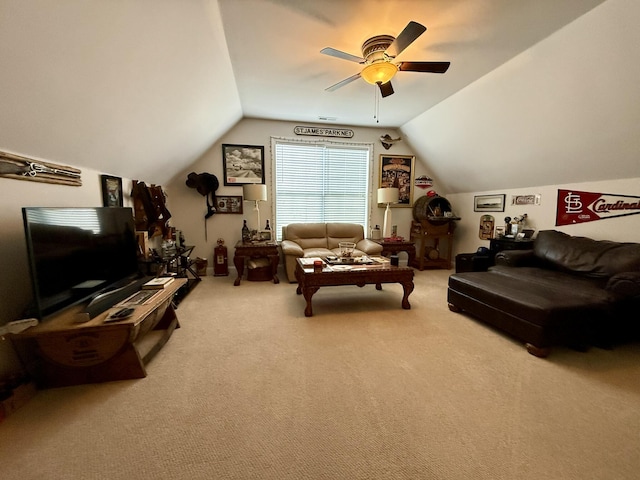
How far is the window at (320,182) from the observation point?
4.82m

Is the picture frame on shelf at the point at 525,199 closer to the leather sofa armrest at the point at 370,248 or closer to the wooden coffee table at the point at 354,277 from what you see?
the leather sofa armrest at the point at 370,248

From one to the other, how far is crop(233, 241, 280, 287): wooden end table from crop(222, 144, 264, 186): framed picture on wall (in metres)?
1.27

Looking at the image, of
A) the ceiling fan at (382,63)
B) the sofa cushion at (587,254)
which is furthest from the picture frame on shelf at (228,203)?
the sofa cushion at (587,254)

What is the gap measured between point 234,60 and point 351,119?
2.37 m

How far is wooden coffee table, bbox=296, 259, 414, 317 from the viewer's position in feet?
9.16

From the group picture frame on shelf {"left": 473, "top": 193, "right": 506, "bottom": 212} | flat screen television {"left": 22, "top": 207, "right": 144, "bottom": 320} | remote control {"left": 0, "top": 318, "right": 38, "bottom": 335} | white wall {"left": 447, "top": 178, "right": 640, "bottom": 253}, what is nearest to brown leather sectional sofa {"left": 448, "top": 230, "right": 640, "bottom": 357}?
white wall {"left": 447, "top": 178, "right": 640, "bottom": 253}

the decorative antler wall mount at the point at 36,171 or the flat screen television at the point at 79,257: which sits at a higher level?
the decorative antler wall mount at the point at 36,171

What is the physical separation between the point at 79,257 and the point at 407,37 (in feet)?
9.50

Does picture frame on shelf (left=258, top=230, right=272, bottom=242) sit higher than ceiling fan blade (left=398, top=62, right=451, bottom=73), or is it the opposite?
ceiling fan blade (left=398, top=62, right=451, bottom=73)

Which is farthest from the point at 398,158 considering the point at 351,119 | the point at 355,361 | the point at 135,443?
the point at 135,443

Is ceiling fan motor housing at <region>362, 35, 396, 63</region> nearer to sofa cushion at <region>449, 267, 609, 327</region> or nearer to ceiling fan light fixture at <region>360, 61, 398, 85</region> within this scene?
ceiling fan light fixture at <region>360, 61, 398, 85</region>

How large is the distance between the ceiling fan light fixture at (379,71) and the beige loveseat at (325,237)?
249 centimetres

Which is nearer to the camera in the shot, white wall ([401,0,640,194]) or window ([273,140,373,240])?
white wall ([401,0,640,194])

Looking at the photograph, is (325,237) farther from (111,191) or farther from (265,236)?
(111,191)
